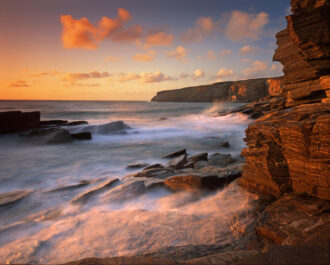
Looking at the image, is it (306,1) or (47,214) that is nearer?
(47,214)

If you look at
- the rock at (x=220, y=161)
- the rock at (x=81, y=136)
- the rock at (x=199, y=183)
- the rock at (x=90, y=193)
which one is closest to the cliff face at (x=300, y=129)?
the rock at (x=199, y=183)

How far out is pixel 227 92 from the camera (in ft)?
358

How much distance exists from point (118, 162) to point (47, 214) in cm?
443

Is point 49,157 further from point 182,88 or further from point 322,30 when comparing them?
point 182,88

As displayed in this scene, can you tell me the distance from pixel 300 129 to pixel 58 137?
11670 mm

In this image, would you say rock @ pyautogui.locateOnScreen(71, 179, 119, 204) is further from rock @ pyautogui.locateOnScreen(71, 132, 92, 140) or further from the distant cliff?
the distant cliff

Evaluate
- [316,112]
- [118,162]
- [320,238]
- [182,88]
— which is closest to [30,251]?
[320,238]

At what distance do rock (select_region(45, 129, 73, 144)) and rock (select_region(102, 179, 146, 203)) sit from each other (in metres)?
8.34

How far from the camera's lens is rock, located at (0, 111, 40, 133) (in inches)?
500

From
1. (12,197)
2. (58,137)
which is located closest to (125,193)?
(12,197)

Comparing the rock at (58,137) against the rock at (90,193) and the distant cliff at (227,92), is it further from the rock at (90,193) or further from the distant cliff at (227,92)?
the distant cliff at (227,92)

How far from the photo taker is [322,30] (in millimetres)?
3910

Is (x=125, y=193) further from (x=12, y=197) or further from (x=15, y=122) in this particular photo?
(x=15, y=122)

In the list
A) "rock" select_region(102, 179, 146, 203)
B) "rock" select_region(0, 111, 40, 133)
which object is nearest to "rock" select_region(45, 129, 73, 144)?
"rock" select_region(0, 111, 40, 133)
